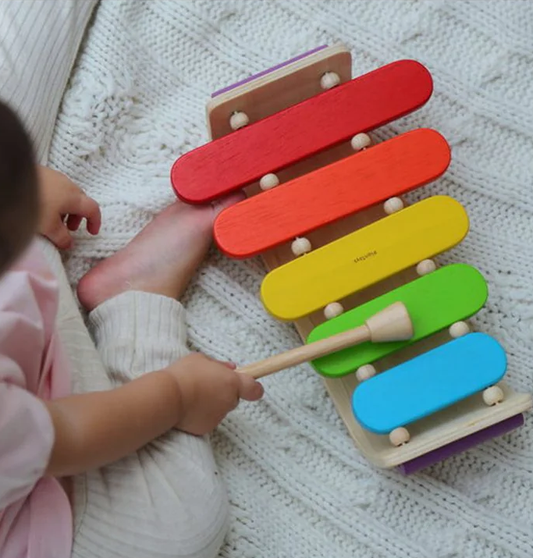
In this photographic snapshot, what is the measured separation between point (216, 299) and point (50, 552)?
12.5 inches

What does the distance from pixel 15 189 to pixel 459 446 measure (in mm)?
515

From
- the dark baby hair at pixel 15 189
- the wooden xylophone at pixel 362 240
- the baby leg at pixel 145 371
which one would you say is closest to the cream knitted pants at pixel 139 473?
the baby leg at pixel 145 371

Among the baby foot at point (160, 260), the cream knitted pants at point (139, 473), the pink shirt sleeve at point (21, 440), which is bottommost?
the cream knitted pants at point (139, 473)

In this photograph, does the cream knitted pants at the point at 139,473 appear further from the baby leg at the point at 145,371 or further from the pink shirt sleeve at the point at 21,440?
the pink shirt sleeve at the point at 21,440

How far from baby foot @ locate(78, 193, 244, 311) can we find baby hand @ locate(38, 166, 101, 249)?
0.05 metres

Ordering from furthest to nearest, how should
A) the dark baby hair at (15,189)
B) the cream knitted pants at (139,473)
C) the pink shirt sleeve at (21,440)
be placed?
the cream knitted pants at (139,473) < the pink shirt sleeve at (21,440) < the dark baby hair at (15,189)

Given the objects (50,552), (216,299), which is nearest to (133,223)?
(216,299)

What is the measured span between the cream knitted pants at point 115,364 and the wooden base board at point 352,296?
0.14 metres

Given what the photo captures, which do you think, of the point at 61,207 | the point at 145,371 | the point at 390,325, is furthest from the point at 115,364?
the point at 390,325

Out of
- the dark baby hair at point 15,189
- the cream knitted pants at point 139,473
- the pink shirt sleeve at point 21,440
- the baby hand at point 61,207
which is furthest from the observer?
the baby hand at point 61,207

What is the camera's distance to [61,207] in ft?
2.92

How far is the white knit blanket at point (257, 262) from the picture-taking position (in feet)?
2.86

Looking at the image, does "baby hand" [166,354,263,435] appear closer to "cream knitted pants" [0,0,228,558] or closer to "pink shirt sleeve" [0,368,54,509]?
"cream knitted pants" [0,0,228,558]

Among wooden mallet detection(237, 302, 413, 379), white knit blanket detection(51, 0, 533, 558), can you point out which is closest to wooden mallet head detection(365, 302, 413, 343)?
wooden mallet detection(237, 302, 413, 379)
